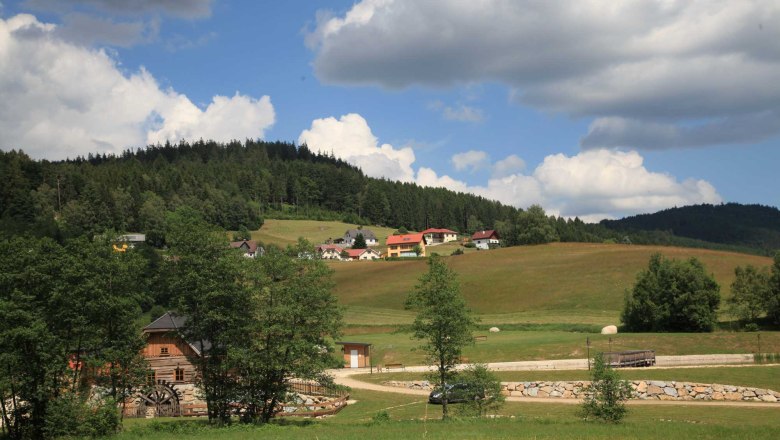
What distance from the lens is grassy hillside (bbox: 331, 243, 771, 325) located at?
84.1 metres

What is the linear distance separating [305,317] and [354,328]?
150 ft

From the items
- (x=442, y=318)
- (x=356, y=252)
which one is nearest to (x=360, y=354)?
(x=442, y=318)

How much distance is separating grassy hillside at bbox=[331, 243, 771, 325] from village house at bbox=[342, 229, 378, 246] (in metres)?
69.0

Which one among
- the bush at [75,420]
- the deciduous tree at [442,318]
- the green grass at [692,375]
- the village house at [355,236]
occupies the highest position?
the village house at [355,236]

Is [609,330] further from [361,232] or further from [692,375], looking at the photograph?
[361,232]

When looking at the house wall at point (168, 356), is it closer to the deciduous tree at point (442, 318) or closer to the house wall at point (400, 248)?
the deciduous tree at point (442, 318)

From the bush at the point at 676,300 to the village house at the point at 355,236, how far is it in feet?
422

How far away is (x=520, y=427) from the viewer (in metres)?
25.4

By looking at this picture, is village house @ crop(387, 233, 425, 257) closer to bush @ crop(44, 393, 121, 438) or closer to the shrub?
the shrub

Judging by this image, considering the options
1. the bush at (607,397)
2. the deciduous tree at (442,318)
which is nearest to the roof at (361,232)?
the deciduous tree at (442,318)

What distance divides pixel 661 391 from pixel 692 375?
3.25 metres

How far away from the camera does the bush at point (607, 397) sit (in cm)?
2769

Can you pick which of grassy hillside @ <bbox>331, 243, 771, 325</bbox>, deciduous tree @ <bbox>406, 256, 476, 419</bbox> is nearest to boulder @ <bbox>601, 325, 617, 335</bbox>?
grassy hillside @ <bbox>331, 243, 771, 325</bbox>

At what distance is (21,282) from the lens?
3353 centimetres
